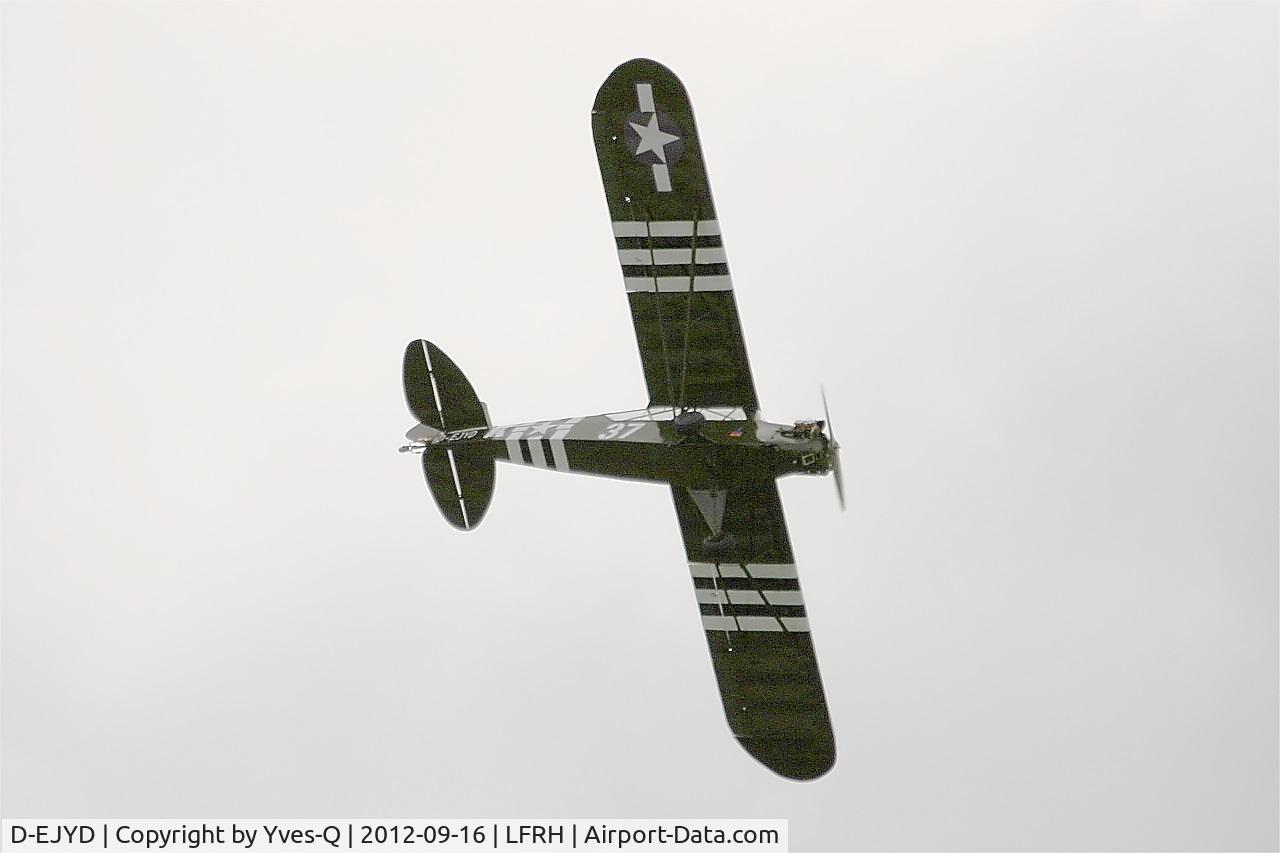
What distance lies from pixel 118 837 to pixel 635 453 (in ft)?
31.4

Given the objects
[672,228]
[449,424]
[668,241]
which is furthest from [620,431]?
[449,424]

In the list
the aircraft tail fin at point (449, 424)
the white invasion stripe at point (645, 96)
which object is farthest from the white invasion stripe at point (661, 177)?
the aircraft tail fin at point (449, 424)

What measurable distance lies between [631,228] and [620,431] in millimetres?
2310

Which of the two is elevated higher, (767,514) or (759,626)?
(767,514)

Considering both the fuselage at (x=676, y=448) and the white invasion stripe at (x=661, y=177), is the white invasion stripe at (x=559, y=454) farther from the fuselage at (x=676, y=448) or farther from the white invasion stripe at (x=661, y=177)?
the white invasion stripe at (x=661, y=177)

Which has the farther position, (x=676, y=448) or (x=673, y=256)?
(x=673, y=256)

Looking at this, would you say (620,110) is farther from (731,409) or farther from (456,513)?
(456,513)

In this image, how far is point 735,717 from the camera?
19.8 meters

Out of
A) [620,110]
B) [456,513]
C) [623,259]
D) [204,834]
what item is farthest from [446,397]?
[204,834]

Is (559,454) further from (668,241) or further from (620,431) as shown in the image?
(668,241)

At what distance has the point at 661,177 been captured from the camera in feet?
54.3

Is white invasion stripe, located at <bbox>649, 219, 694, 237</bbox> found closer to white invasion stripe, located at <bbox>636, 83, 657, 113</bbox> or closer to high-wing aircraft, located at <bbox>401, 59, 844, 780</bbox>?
high-wing aircraft, located at <bbox>401, 59, 844, 780</bbox>

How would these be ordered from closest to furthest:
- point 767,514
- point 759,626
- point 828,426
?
point 828,426 < point 767,514 < point 759,626

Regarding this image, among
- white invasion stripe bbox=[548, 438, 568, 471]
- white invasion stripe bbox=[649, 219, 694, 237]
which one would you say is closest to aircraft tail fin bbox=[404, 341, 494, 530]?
white invasion stripe bbox=[548, 438, 568, 471]
